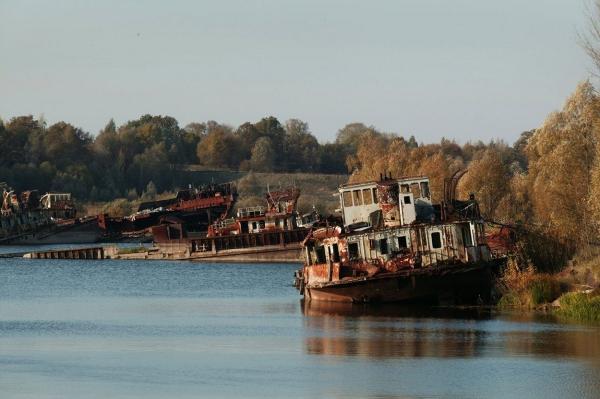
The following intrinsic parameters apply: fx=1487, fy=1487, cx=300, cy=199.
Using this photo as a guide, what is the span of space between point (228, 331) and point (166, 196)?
138336 millimetres

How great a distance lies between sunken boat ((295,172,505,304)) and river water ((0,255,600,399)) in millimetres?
1091

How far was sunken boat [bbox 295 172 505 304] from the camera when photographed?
199 ft

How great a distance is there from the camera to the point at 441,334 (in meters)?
51.0

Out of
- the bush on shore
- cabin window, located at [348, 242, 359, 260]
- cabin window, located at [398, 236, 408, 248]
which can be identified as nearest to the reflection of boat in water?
the bush on shore

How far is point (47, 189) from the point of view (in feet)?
626

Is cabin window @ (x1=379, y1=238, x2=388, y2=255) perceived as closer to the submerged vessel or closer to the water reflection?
the water reflection

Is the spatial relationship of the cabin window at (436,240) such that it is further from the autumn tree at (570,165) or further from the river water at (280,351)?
the autumn tree at (570,165)

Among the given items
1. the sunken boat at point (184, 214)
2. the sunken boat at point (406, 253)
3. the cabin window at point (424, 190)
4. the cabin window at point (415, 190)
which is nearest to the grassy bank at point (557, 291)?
the sunken boat at point (406, 253)

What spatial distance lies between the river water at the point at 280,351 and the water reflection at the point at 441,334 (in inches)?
2.5

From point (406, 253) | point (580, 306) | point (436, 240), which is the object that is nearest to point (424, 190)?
point (436, 240)

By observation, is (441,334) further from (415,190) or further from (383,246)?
(415,190)

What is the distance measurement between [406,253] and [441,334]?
10689 millimetres

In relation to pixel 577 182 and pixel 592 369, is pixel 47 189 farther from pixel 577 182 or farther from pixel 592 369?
pixel 592 369

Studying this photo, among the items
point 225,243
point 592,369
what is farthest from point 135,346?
point 225,243
